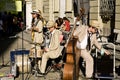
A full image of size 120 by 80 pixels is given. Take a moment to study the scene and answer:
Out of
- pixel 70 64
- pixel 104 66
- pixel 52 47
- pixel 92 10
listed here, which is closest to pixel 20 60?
pixel 52 47

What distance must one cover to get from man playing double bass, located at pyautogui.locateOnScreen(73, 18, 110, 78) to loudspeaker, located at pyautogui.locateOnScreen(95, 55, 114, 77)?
0.20m

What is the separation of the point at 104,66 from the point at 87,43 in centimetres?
73

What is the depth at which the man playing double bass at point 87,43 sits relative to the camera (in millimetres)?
8886

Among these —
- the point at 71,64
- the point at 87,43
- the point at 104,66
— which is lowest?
the point at 104,66

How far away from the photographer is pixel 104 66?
9352 millimetres

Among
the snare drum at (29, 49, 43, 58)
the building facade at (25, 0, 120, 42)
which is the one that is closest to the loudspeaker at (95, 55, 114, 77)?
the snare drum at (29, 49, 43, 58)

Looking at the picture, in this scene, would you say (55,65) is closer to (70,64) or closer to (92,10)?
(70,64)

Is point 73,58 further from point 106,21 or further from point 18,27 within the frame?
point 18,27

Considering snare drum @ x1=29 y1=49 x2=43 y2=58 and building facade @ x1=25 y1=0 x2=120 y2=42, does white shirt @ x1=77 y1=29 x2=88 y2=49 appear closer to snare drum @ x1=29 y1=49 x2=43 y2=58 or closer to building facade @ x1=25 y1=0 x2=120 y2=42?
snare drum @ x1=29 y1=49 x2=43 y2=58

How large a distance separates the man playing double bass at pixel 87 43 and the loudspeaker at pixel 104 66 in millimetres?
203

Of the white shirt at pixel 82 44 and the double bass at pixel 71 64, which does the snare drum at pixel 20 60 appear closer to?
the white shirt at pixel 82 44

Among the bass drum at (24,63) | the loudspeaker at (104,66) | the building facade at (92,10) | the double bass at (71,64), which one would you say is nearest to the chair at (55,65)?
the bass drum at (24,63)

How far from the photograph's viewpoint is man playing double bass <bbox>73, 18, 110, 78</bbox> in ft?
29.2

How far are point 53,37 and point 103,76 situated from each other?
1.90 meters
